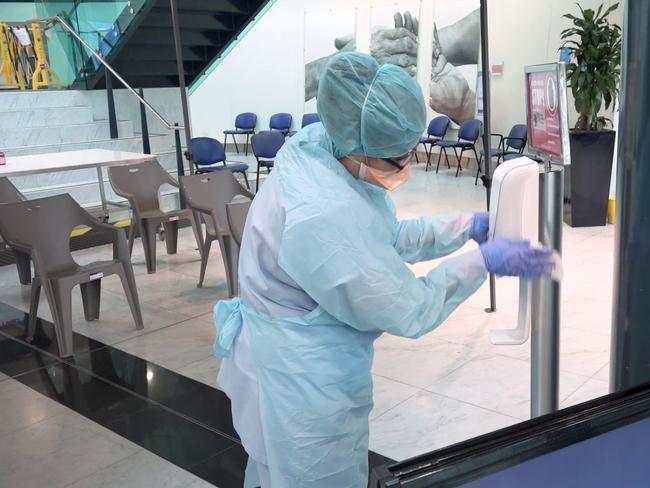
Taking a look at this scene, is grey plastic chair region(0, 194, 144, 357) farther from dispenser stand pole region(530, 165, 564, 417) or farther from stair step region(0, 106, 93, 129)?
stair step region(0, 106, 93, 129)

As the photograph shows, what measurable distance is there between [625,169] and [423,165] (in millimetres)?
8582

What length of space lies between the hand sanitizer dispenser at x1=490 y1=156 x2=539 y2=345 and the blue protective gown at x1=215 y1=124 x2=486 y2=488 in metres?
0.10

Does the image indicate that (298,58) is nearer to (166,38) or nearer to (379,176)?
(166,38)

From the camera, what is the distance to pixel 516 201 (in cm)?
124

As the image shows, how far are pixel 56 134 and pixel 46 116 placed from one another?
0.34m

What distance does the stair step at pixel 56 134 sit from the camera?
7168 millimetres

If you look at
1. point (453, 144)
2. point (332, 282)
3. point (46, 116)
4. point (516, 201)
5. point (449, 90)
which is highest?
point (449, 90)

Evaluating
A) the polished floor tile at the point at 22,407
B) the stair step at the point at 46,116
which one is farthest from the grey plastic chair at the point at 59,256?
the stair step at the point at 46,116

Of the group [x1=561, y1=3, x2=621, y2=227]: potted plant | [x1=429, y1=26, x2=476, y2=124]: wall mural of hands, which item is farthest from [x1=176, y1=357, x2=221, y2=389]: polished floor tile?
[x1=429, y1=26, x2=476, y2=124]: wall mural of hands

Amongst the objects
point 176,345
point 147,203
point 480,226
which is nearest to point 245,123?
point 147,203

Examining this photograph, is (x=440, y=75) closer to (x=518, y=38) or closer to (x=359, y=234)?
(x=518, y=38)

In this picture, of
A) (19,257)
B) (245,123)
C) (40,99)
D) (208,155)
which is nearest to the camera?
(19,257)

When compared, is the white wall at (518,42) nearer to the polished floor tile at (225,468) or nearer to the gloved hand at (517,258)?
the polished floor tile at (225,468)

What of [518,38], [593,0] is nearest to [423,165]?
[518,38]
